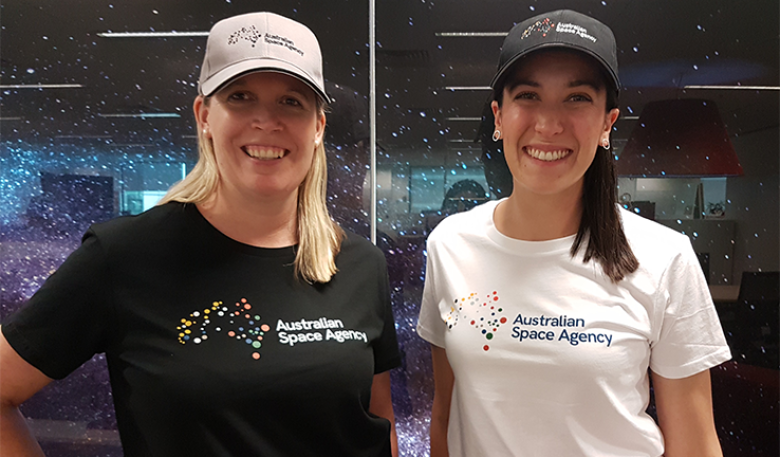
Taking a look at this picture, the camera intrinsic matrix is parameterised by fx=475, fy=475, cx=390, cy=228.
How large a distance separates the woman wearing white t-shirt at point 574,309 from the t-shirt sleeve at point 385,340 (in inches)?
7.0

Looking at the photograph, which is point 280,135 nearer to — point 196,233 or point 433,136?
point 196,233

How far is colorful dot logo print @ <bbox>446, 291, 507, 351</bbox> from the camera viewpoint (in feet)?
3.72

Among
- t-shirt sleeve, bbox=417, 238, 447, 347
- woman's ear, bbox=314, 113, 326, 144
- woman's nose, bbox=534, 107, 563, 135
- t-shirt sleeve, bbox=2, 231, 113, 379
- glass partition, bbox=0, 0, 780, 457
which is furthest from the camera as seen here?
glass partition, bbox=0, 0, 780, 457

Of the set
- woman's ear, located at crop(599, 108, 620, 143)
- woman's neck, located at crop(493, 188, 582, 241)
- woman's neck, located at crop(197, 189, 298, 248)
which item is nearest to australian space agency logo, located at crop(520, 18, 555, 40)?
woman's ear, located at crop(599, 108, 620, 143)

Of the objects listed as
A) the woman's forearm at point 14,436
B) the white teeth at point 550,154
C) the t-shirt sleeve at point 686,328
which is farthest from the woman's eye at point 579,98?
the woman's forearm at point 14,436

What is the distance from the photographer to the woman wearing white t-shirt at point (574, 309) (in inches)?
41.9

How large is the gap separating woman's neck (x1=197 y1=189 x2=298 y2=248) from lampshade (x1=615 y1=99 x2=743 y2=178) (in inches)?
50.6

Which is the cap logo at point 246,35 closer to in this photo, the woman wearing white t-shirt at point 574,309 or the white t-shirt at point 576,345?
the woman wearing white t-shirt at point 574,309

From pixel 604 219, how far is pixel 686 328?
0.99ft

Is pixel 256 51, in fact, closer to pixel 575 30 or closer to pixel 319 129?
pixel 319 129

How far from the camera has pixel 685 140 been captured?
5.42 feet

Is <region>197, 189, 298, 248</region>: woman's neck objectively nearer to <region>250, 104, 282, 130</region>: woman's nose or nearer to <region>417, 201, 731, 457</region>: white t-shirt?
<region>250, 104, 282, 130</region>: woman's nose

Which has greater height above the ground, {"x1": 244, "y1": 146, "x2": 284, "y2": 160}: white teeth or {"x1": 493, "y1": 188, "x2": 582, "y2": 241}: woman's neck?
{"x1": 244, "y1": 146, "x2": 284, "y2": 160}: white teeth

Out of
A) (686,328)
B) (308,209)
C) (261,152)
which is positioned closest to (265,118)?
(261,152)
